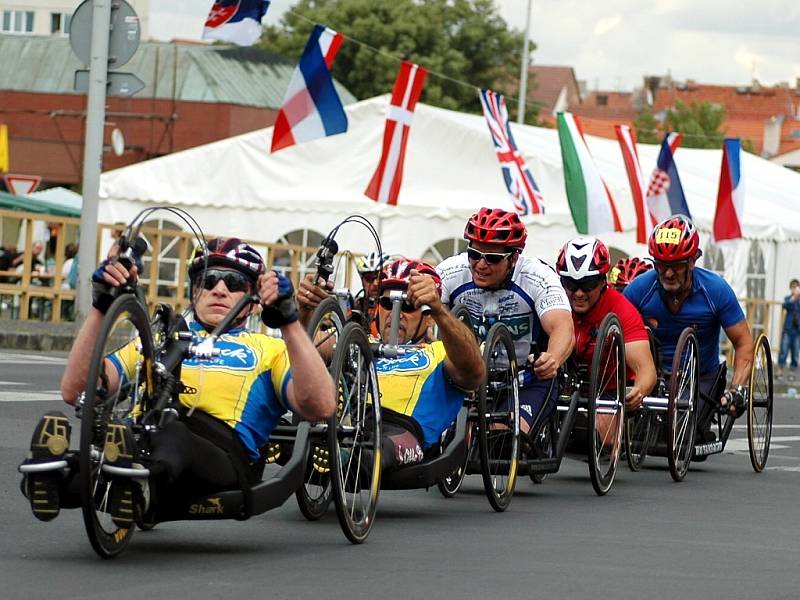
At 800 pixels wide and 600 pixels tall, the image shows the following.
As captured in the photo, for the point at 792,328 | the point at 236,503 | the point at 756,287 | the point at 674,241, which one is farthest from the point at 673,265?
the point at 756,287

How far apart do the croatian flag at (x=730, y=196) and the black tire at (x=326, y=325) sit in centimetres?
2433

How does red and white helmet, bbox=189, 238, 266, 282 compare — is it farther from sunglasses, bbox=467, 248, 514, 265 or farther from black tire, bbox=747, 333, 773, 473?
black tire, bbox=747, 333, 773, 473

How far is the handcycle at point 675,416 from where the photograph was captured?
12461 mm

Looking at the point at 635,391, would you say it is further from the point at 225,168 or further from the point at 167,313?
the point at 225,168

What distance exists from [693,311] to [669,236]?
647 mm

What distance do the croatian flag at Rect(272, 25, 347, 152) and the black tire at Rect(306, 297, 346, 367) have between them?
66.1 ft

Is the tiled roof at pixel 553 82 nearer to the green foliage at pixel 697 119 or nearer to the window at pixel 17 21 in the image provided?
the green foliage at pixel 697 119

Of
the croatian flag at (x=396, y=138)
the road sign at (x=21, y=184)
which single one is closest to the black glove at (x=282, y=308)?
the croatian flag at (x=396, y=138)

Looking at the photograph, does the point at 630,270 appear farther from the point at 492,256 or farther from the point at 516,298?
the point at 492,256

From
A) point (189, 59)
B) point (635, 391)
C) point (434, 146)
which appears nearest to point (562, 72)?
point (189, 59)

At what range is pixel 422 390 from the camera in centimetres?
941

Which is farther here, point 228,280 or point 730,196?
point 730,196

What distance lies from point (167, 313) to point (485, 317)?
12.5 feet

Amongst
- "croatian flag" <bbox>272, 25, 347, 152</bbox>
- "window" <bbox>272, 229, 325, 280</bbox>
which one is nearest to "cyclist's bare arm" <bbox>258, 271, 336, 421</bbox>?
"croatian flag" <bbox>272, 25, 347, 152</bbox>
